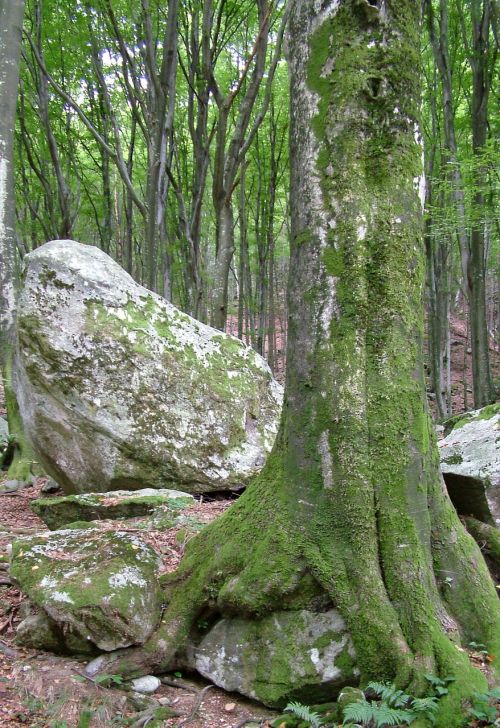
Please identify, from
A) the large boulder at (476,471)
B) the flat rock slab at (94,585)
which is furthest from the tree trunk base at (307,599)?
the large boulder at (476,471)

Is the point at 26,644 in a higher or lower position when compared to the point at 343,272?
lower

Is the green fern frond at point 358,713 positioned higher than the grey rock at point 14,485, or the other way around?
the grey rock at point 14,485

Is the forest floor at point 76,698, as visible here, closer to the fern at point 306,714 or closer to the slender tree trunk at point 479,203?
the fern at point 306,714

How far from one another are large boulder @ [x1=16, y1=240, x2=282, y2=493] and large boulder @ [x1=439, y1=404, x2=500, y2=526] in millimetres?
2282

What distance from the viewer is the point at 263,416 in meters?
6.61

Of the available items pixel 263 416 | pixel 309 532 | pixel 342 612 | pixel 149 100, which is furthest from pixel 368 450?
pixel 149 100

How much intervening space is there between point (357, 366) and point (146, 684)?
2075 mm

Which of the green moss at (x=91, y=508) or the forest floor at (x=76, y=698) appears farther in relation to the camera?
the green moss at (x=91, y=508)

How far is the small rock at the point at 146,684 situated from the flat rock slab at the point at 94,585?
0.62ft

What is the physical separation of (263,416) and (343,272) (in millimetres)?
3855

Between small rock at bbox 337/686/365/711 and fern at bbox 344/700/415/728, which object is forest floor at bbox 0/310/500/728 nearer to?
small rock at bbox 337/686/365/711

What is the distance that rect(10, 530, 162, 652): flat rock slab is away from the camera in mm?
3021

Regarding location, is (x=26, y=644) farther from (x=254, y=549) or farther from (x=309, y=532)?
(x=309, y=532)

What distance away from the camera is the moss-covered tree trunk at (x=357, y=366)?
2846 millimetres
